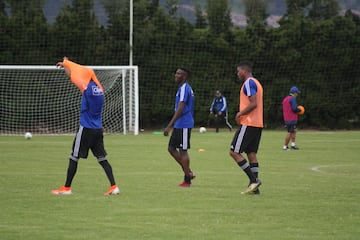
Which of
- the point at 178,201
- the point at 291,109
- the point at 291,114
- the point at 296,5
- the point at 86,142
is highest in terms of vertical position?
the point at 296,5

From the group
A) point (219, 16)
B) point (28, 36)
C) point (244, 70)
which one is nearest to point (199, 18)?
point (219, 16)

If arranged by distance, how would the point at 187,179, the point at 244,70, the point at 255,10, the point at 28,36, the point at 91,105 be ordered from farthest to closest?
the point at 255,10 → the point at 28,36 → the point at 187,179 → the point at 244,70 → the point at 91,105

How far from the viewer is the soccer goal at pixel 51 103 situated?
35875mm

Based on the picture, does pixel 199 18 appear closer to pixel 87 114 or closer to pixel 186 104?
pixel 186 104

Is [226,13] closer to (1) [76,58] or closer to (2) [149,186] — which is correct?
(1) [76,58]

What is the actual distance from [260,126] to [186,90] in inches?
75.7

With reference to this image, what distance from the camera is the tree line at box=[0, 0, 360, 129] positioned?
1556 inches

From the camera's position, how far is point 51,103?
1431 inches

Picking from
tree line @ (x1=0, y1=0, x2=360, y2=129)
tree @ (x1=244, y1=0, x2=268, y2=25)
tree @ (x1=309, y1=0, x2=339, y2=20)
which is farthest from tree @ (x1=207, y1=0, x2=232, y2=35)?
tree @ (x1=309, y1=0, x2=339, y2=20)

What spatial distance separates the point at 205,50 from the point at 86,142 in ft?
95.4

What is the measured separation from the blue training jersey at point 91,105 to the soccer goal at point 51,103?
23.1m

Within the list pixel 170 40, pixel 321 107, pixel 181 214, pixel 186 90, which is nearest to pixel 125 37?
pixel 170 40

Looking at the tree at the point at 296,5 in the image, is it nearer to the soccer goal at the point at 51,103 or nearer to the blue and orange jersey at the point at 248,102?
the soccer goal at the point at 51,103

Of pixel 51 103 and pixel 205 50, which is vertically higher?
pixel 205 50
